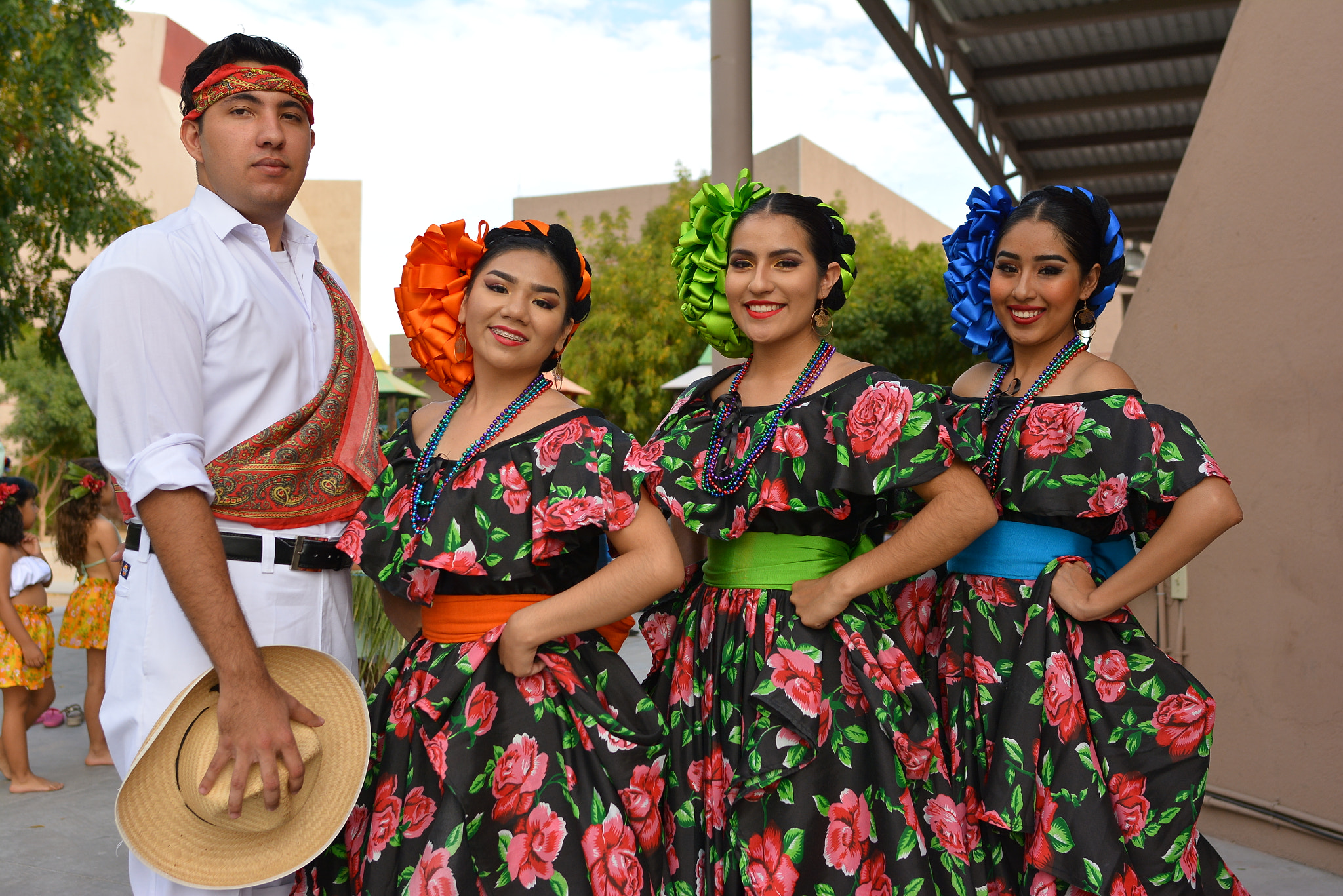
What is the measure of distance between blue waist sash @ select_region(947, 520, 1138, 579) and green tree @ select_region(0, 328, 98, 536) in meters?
23.2

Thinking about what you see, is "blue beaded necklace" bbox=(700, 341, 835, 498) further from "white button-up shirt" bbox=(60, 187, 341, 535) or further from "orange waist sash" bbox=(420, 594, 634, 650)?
"white button-up shirt" bbox=(60, 187, 341, 535)

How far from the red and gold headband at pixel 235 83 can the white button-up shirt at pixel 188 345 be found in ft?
0.59

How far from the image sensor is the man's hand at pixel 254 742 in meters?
1.76

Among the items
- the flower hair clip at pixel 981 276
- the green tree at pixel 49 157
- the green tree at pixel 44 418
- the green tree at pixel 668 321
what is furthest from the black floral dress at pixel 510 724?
the green tree at pixel 44 418

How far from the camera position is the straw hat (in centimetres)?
175

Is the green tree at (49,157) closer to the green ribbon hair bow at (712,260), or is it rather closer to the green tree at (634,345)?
the green ribbon hair bow at (712,260)

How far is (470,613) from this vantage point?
2.08 metres

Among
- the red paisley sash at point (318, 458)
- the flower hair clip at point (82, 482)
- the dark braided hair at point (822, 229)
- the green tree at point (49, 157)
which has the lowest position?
the flower hair clip at point (82, 482)

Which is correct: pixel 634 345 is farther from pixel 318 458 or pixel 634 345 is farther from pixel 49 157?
pixel 318 458

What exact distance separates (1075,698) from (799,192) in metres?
26.5

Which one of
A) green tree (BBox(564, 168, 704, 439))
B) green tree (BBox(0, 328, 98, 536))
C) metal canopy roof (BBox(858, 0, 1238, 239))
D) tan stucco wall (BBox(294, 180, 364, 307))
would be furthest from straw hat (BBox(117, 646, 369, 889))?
tan stucco wall (BBox(294, 180, 364, 307))

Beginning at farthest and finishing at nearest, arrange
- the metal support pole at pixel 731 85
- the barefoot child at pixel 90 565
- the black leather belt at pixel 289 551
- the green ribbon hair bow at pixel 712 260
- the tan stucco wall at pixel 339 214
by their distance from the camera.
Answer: the tan stucco wall at pixel 339 214 < the barefoot child at pixel 90 565 < the metal support pole at pixel 731 85 < the green ribbon hair bow at pixel 712 260 < the black leather belt at pixel 289 551

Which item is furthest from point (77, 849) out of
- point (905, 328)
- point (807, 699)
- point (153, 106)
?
point (153, 106)

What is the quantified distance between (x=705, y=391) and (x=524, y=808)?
3.38 ft
